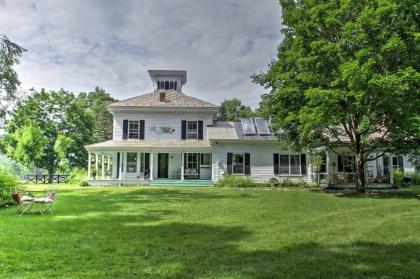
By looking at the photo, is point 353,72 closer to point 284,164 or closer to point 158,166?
point 284,164

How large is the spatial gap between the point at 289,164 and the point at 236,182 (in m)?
4.63

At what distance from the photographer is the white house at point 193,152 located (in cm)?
2566

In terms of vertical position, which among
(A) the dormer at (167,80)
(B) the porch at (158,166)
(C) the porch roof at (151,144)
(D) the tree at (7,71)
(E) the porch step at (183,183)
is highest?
(A) the dormer at (167,80)

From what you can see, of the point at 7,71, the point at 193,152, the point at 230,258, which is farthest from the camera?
the point at 193,152

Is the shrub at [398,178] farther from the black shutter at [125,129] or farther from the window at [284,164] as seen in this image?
the black shutter at [125,129]

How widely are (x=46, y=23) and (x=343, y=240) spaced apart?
566 inches

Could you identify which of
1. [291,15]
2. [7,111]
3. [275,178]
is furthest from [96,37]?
[275,178]

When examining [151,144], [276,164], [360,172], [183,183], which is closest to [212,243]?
[360,172]

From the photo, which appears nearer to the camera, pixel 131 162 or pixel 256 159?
pixel 256 159

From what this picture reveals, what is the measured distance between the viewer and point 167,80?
3372 centimetres

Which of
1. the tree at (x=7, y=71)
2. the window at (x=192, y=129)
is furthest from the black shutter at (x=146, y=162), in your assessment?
the tree at (x=7, y=71)

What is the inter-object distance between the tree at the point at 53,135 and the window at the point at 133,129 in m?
10.5

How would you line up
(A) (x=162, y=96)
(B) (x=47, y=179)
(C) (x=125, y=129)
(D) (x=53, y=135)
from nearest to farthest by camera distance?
(C) (x=125, y=129) → (A) (x=162, y=96) → (B) (x=47, y=179) → (D) (x=53, y=135)

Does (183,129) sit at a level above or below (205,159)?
above
